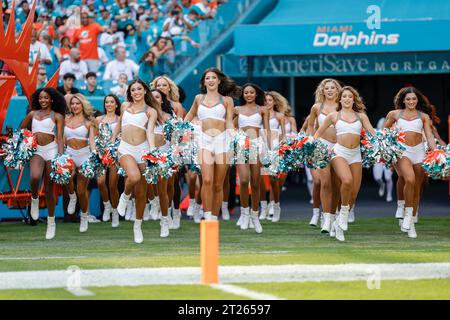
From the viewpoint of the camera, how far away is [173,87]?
51.6 feet

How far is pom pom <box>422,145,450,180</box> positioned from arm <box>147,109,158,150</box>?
3.38 m

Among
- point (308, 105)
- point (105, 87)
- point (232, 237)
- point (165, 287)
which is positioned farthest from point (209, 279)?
point (308, 105)

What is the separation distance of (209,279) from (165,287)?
0.39 m

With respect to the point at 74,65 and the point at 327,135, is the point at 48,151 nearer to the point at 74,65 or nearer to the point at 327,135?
the point at 327,135

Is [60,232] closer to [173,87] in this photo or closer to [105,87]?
[173,87]

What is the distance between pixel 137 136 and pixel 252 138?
2.43 m

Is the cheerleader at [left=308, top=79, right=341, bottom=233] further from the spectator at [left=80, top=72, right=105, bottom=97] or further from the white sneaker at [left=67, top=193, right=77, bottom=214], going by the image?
the spectator at [left=80, top=72, right=105, bottom=97]

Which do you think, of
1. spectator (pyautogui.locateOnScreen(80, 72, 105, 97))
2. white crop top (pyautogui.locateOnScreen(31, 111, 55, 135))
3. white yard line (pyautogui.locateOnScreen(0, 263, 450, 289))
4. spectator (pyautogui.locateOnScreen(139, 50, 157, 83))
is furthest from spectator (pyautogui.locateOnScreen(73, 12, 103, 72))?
white yard line (pyautogui.locateOnScreen(0, 263, 450, 289))

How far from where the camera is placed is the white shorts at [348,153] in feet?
44.5

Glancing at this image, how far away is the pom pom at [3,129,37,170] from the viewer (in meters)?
14.1

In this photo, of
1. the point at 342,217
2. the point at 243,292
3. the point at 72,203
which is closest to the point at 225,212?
the point at 72,203

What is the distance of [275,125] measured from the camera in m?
17.4

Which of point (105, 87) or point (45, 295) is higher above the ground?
point (105, 87)
